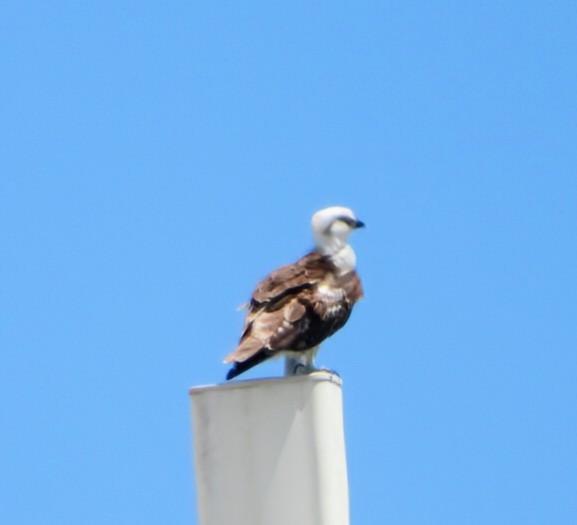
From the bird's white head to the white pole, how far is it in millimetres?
3829

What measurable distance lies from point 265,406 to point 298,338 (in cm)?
253

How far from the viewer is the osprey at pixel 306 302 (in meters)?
9.16

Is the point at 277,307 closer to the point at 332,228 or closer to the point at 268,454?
the point at 332,228

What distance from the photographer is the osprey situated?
9.16 metres

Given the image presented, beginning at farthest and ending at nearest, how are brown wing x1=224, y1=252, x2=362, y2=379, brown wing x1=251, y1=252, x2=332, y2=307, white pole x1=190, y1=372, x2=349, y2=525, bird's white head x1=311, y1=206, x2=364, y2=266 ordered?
bird's white head x1=311, y1=206, x2=364, y2=266 → brown wing x1=251, y1=252, x2=332, y2=307 → brown wing x1=224, y1=252, x2=362, y2=379 → white pole x1=190, y1=372, x2=349, y2=525

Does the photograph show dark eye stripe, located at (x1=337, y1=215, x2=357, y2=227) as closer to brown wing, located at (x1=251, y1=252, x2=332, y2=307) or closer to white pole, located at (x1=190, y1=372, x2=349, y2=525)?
brown wing, located at (x1=251, y1=252, x2=332, y2=307)

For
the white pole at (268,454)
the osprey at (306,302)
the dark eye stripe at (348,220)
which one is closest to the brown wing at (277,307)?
the osprey at (306,302)

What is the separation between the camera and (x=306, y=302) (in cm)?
984

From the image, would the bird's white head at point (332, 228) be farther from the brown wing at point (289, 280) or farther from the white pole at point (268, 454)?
the white pole at point (268, 454)

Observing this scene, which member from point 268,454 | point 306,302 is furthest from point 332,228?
point 268,454

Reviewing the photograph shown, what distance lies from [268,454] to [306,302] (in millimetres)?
3005

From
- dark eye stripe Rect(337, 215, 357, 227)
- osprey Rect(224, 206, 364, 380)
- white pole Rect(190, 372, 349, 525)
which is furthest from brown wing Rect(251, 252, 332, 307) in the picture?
white pole Rect(190, 372, 349, 525)

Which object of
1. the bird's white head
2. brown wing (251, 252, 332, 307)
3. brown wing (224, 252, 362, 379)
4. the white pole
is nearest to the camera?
the white pole

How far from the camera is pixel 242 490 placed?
6.85m
